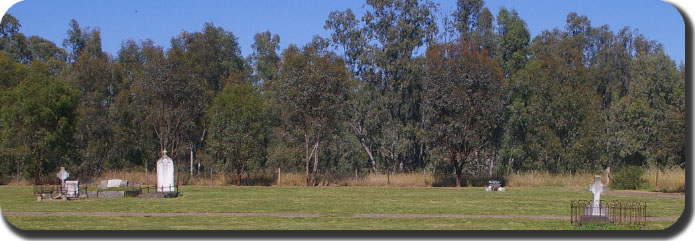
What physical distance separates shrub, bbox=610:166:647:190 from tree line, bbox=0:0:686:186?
249 cm

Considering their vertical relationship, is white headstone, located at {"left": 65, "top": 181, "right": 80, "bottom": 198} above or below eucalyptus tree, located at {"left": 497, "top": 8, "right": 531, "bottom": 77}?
below

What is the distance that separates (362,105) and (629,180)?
26763mm

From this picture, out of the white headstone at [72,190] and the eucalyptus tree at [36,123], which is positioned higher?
the eucalyptus tree at [36,123]

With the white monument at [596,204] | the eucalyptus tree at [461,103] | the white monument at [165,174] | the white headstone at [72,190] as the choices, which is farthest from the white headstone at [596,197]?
the eucalyptus tree at [461,103]

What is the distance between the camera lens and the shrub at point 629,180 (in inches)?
1727

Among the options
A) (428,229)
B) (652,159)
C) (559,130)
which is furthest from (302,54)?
(428,229)

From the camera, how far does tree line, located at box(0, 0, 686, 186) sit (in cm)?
5212

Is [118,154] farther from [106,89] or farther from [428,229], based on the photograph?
[428,229]

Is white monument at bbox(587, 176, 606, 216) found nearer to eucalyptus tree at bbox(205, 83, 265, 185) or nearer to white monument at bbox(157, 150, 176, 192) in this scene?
white monument at bbox(157, 150, 176, 192)

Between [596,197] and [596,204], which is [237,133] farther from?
[596,204]

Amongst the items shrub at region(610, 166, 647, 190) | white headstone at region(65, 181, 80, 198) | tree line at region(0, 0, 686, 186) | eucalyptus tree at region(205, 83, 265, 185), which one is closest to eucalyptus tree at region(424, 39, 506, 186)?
tree line at region(0, 0, 686, 186)

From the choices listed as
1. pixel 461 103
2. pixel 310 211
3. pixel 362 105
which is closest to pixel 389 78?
pixel 362 105

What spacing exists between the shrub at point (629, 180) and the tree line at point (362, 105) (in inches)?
98.2

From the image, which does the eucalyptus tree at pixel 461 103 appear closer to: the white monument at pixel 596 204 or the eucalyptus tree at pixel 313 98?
the eucalyptus tree at pixel 313 98
